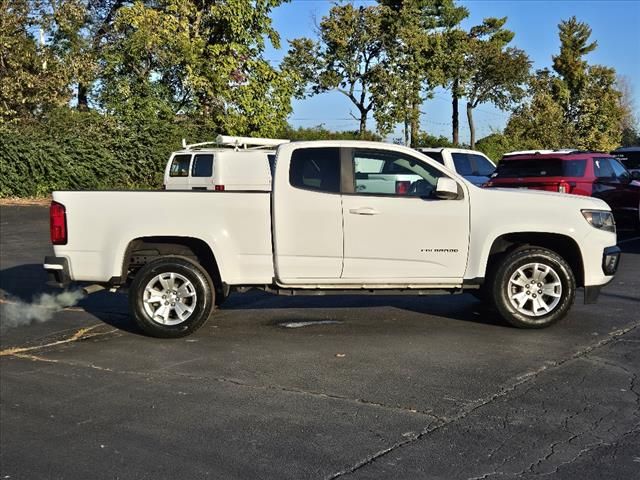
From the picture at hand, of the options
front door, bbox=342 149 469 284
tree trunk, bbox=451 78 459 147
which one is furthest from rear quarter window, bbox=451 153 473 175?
tree trunk, bbox=451 78 459 147

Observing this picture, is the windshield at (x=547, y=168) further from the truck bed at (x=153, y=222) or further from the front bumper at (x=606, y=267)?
the truck bed at (x=153, y=222)

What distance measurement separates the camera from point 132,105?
26484 mm

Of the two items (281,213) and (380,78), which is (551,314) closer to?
(281,213)

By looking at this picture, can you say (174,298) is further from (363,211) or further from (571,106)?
(571,106)

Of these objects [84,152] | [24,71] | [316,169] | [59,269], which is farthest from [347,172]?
[24,71]

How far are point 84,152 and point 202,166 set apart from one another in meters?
9.84

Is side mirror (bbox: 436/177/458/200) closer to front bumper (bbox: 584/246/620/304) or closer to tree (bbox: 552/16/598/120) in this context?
front bumper (bbox: 584/246/620/304)

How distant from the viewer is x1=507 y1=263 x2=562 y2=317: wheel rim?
6.89 m

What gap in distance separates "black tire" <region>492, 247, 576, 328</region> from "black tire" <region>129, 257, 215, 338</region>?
2.89 meters

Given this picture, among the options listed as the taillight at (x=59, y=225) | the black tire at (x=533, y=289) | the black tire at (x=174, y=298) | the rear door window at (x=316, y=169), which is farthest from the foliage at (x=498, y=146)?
the taillight at (x=59, y=225)

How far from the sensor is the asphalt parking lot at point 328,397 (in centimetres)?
399

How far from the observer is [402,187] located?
6961 millimetres

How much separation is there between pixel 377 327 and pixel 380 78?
29544mm

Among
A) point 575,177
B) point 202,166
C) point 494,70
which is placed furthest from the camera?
point 494,70
